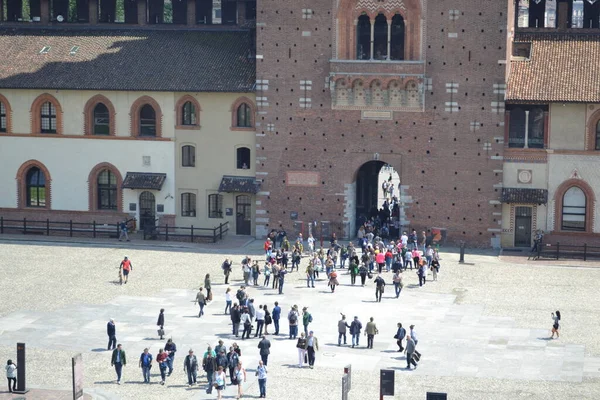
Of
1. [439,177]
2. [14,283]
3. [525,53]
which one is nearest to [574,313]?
[439,177]

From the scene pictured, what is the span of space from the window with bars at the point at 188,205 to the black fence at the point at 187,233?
96cm

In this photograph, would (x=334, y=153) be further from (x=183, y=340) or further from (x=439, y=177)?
(x=183, y=340)

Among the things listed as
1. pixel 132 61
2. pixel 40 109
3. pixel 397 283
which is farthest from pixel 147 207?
pixel 397 283

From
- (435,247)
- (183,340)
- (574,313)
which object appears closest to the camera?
(183,340)

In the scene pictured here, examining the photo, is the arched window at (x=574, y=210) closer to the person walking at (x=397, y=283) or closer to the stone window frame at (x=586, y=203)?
the stone window frame at (x=586, y=203)

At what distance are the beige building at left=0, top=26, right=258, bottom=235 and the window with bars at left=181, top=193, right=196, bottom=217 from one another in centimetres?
6

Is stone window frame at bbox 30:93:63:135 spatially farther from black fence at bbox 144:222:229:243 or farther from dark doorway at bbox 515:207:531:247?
dark doorway at bbox 515:207:531:247

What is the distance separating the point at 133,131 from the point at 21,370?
32673 mm

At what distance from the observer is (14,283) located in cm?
6588

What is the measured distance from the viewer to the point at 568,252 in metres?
73.5

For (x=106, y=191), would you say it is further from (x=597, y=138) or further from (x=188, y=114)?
(x=597, y=138)

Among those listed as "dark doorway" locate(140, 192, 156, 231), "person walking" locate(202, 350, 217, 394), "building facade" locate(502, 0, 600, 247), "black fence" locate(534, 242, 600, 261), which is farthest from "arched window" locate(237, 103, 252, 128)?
"person walking" locate(202, 350, 217, 394)

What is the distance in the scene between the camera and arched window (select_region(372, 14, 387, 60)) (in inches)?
2977

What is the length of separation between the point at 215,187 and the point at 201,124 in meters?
3.92
